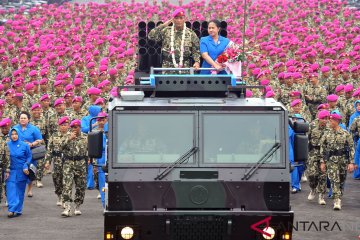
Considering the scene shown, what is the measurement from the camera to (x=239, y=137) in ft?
52.1

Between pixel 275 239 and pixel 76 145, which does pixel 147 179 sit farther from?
pixel 76 145

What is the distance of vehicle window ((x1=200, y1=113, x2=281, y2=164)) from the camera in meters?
15.8

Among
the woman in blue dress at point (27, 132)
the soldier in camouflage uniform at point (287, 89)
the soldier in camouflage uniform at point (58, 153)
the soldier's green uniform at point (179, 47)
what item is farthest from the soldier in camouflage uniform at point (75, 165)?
the soldier in camouflage uniform at point (287, 89)

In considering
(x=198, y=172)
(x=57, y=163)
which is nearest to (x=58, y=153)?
(x=57, y=163)

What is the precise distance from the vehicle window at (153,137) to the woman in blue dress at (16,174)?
6676mm

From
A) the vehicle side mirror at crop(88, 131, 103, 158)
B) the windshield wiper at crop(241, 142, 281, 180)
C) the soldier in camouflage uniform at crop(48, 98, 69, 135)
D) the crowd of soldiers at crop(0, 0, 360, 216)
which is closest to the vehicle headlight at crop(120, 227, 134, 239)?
the vehicle side mirror at crop(88, 131, 103, 158)

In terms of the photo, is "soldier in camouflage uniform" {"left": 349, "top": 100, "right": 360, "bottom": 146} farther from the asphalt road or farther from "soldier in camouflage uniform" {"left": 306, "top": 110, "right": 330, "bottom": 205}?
"soldier in camouflage uniform" {"left": 306, "top": 110, "right": 330, "bottom": 205}

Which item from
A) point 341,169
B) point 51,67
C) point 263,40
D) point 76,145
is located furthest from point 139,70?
point 263,40

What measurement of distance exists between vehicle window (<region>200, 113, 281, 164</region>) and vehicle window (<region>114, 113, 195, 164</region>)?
0.79 ft

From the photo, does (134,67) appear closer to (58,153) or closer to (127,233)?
(58,153)

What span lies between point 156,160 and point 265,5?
48.6 metres

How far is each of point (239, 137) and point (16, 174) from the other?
24.6 ft

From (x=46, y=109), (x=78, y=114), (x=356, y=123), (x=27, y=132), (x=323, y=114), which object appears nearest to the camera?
(x=323, y=114)

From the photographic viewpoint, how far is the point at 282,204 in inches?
619
